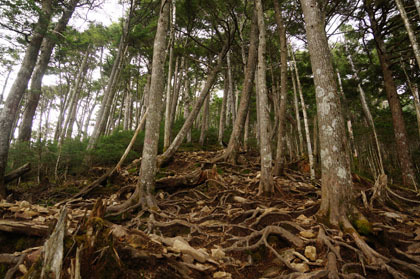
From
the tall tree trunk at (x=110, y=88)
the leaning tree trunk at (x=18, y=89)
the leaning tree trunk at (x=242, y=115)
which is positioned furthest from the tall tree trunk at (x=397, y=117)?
the leaning tree trunk at (x=18, y=89)

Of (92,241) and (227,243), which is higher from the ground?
(92,241)

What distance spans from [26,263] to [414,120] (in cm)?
2189

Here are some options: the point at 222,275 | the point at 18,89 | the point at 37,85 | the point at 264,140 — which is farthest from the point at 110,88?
the point at 222,275

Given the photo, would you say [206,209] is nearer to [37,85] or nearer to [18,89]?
[18,89]

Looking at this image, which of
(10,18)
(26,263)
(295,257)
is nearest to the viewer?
(26,263)

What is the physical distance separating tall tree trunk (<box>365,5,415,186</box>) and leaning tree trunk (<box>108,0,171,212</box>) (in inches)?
380

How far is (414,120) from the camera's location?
14.9 metres

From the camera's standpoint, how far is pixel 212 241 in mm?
3039

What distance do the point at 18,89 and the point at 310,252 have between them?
363 inches

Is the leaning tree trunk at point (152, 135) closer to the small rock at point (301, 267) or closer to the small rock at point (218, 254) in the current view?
the small rock at point (218, 254)

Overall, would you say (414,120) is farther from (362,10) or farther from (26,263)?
(26,263)

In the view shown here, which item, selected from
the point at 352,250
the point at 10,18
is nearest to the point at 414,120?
the point at 352,250

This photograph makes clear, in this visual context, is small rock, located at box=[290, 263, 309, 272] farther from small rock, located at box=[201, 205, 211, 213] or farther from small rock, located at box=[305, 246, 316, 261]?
small rock, located at box=[201, 205, 211, 213]

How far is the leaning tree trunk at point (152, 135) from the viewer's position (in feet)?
14.5
